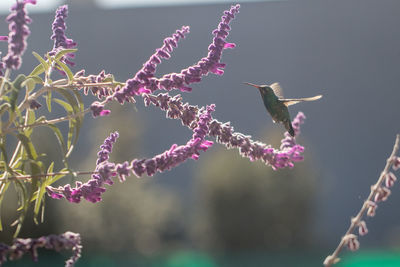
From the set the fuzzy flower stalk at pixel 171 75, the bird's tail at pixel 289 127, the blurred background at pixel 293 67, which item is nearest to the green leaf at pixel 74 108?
the fuzzy flower stalk at pixel 171 75

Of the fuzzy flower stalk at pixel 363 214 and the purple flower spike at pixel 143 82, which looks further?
the purple flower spike at pixel 143 82

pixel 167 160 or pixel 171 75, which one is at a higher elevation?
pixel 171 75

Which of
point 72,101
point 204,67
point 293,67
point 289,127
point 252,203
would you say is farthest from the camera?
point 293,67

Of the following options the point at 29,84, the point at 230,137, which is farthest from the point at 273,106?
the point at 29,84

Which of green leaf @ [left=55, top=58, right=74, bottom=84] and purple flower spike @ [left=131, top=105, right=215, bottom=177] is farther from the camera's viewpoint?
green leaf @ [left=55, top=58, right=74, bottom=84]

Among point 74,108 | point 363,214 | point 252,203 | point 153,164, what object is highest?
point 74,108

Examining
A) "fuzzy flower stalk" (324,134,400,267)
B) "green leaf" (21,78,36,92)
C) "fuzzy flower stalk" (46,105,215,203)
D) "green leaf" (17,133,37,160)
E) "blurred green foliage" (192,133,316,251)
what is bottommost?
"blurred green foliage" (192,133,316,251)

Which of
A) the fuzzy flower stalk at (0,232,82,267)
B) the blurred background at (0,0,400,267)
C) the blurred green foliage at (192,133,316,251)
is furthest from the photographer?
the blurred background at (0,0,400,267)

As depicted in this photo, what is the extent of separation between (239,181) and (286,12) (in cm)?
842

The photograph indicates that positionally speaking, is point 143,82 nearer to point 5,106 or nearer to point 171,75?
point 171,75

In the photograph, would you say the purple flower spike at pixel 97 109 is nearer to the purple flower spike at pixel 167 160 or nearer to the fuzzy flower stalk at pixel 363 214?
the purple flower spike at pixel 167 160

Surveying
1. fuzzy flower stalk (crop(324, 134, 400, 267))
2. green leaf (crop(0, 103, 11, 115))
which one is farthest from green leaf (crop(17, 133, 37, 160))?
fuzzy flower stalk (crop(324, 134, 400, 267))

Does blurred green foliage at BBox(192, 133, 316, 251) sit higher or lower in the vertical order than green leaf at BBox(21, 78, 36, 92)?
lower

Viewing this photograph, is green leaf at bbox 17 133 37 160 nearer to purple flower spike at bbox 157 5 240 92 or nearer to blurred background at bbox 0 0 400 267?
purple flower spike at bbox 157 5 240 92
